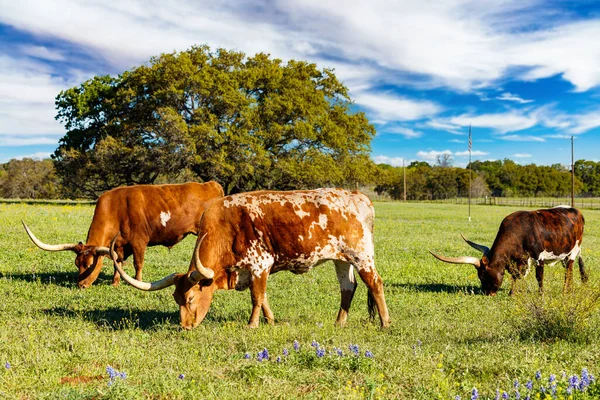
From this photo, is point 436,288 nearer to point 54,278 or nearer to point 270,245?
point 270,245

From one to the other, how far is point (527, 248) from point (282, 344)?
6082 millimetres

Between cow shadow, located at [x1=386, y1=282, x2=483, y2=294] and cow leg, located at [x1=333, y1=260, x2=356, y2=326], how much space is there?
9.77ft

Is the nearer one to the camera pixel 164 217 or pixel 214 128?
pixel 164 217

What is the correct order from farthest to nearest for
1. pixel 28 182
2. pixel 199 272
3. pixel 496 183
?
pixel 496 183, pixel 28 182, pixel 199 272

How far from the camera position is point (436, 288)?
10.0 meters

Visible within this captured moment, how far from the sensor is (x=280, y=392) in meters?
4.13

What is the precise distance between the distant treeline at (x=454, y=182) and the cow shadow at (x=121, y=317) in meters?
83.7

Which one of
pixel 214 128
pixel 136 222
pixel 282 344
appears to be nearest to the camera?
pixel 282 344

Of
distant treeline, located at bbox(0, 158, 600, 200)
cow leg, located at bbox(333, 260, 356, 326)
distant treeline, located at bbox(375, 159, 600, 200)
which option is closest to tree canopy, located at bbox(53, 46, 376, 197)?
cow leg, located at bbox(333, 260, 356, 326)

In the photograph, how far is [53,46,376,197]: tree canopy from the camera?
1373 inches

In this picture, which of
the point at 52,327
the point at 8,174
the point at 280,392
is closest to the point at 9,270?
the point at 52,327

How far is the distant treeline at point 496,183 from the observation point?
10644cm

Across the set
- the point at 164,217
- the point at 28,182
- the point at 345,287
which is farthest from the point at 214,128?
the point at 28,182

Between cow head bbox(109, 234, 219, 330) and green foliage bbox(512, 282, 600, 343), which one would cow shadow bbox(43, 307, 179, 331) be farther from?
green foliage bbox(512, 282, 600, 343)
